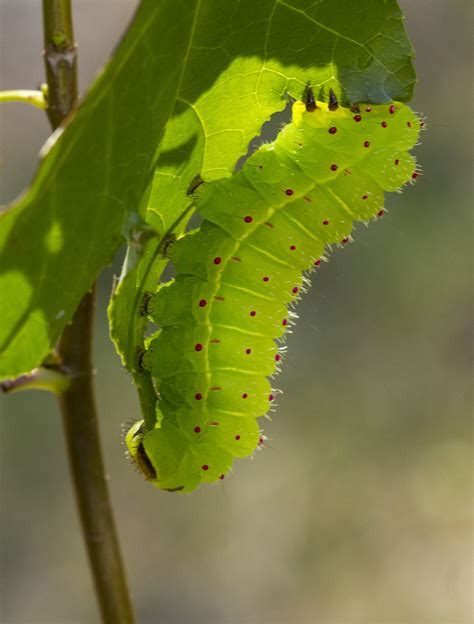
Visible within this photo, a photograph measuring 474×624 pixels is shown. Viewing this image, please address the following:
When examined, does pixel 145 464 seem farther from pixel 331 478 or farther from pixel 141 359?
pixel 331 478

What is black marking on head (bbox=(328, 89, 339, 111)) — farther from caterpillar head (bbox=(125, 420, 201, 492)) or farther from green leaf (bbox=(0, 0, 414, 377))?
caterpillar head (bbox=(125, 420, 201, 492))

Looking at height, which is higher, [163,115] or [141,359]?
[163,115]

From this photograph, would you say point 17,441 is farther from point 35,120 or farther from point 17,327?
point 17,327

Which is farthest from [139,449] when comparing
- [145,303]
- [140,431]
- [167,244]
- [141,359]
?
[167,244]

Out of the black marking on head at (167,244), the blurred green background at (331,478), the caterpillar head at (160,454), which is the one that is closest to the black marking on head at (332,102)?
the black marking on head at (167,244)

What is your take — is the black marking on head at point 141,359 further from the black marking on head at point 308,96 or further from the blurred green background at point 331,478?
the blurred green background at point 331,478

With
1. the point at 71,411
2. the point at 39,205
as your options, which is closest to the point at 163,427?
the point at 71,411
